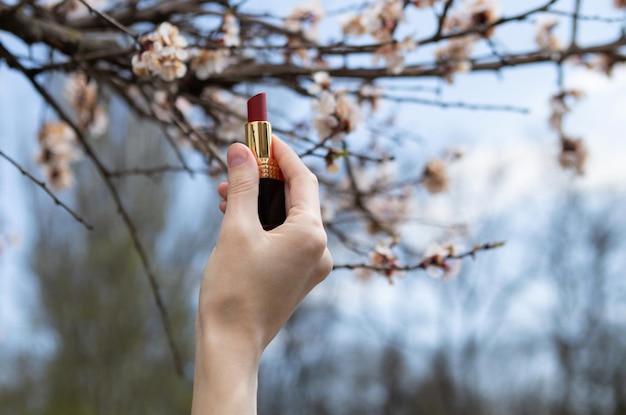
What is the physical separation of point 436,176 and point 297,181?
1236mm

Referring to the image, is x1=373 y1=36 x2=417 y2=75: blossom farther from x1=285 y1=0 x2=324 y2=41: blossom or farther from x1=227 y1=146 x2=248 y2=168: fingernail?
x1=227 y1=146 x2=248 y2=168: fingernail

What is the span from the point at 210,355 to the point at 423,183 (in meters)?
1.36

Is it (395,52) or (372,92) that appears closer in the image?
(395,52)

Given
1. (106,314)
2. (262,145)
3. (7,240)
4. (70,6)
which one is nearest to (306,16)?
(70,6)

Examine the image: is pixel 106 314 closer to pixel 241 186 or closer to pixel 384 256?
pixel 384 256

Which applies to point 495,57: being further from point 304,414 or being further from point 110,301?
point 304,414

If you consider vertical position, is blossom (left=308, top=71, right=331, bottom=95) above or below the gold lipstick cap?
above

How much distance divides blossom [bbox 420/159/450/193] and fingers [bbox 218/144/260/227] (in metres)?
1.25

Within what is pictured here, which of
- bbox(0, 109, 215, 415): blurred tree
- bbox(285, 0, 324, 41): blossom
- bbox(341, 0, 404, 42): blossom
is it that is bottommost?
bbox(0, 109, 215, 415): blurred tree

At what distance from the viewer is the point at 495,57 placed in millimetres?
1507

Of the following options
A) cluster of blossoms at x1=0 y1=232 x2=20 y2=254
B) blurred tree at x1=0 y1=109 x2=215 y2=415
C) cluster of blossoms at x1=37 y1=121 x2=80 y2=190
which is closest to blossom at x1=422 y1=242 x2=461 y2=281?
cluster of blossoms at x1=37 y1=121 x2=80 y2=190

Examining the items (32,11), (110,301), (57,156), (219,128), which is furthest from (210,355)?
(110,301)

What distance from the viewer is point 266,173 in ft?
2.14

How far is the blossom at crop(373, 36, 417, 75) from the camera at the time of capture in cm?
139
